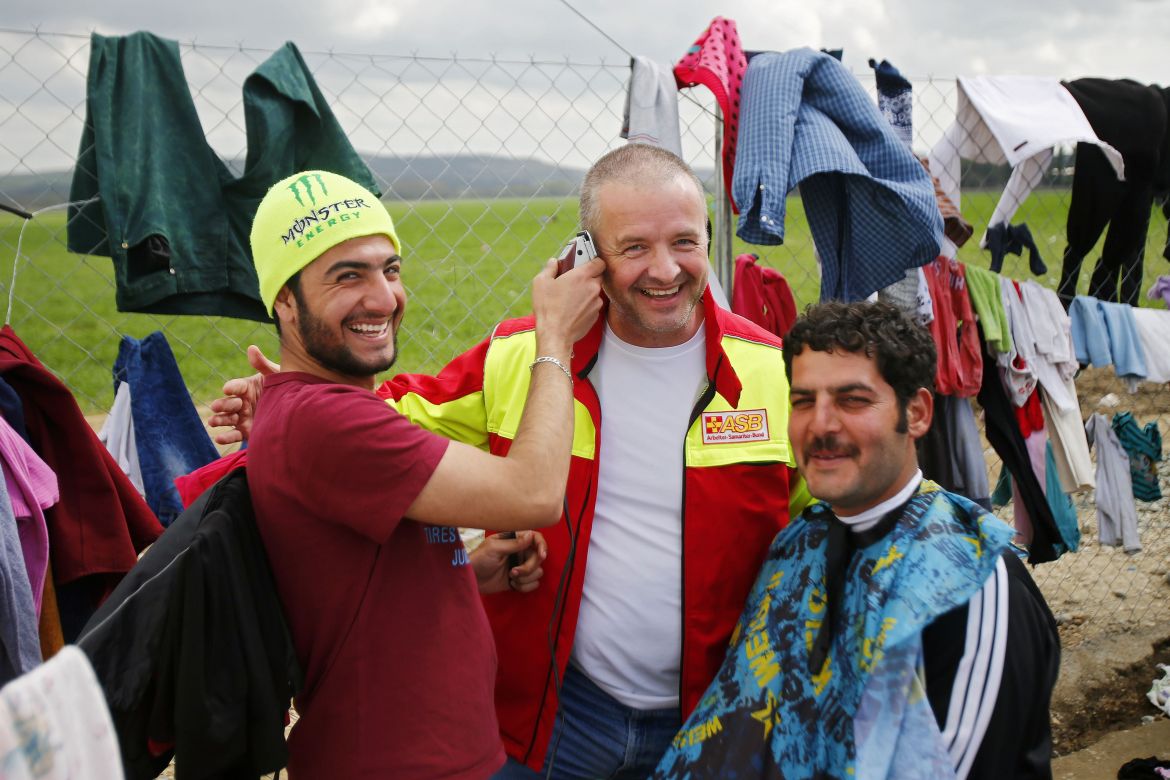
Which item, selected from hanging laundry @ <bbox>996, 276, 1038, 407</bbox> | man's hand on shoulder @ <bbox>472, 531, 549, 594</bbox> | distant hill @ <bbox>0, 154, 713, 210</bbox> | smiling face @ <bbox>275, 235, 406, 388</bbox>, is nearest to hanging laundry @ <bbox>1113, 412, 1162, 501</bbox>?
hanging laundry @ <bbox>996, 276, 1038, 407</bbox>

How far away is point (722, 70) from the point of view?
3.12 m

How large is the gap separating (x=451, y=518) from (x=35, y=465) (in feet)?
4.56

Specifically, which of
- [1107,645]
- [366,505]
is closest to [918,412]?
[366,505]

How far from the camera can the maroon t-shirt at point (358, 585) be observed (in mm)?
1639

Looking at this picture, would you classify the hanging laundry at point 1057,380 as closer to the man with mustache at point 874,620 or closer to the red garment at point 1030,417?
the red garment at point 1030,417

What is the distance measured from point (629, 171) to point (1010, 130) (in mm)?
2072

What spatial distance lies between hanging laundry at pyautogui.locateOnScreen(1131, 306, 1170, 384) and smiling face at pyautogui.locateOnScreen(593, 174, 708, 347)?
2.87 m

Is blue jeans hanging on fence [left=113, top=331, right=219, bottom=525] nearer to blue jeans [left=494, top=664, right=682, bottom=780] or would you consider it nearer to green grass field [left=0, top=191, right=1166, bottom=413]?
blue jeans [left=494, top=664, right=682, bottom=780]

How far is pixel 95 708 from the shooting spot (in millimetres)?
944

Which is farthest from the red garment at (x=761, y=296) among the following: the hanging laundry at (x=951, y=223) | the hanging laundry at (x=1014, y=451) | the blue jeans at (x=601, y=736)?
the blue jeans at (x=601, y=736)

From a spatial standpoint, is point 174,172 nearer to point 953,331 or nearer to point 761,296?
point 761,296

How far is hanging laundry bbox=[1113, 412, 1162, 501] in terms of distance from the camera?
4.33 meters

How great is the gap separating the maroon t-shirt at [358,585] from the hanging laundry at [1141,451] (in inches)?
152

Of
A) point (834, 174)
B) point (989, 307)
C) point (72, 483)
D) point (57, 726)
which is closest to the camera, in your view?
point (57, 726)
